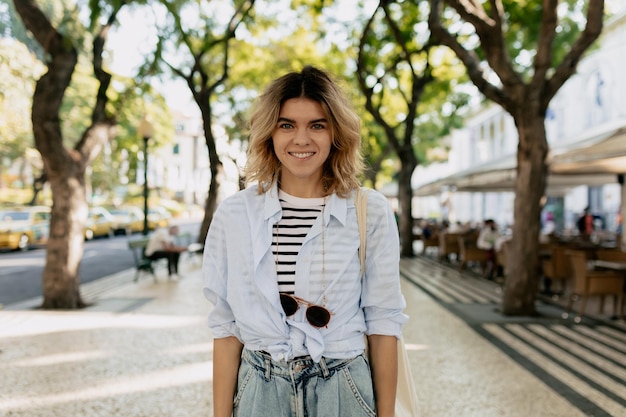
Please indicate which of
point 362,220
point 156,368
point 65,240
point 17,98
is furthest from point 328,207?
point 17,98

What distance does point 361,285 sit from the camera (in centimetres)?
172

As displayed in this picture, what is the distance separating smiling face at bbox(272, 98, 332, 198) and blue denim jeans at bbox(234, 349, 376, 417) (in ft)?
1.86

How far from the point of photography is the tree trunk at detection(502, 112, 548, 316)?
7.58 m

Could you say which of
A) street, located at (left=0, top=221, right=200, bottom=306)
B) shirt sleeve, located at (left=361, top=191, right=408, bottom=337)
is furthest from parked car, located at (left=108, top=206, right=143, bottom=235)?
shirt sleeve, located at (left=361, top=191, right=408, bottom=337)

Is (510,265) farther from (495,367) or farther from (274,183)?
(274,183)

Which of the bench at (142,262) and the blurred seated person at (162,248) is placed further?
the blurred seated person at (162,248)

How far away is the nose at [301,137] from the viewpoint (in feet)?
5.60

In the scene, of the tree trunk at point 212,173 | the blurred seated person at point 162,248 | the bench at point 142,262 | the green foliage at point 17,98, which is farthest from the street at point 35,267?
the green foliage at point 17,98

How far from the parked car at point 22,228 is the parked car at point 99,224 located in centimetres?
364

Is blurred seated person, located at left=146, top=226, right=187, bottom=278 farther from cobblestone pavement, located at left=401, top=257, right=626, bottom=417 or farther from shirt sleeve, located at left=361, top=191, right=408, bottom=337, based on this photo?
shirt sleeve, located at left=361, top=191, right=408, bottom=337

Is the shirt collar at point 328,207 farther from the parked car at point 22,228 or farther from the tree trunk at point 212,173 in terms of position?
the parked car at point 22,228

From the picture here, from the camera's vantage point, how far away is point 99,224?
26.4 metres

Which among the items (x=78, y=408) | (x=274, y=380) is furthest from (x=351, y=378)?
(x=78, y=408)

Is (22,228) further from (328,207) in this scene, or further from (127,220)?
(328,207)
